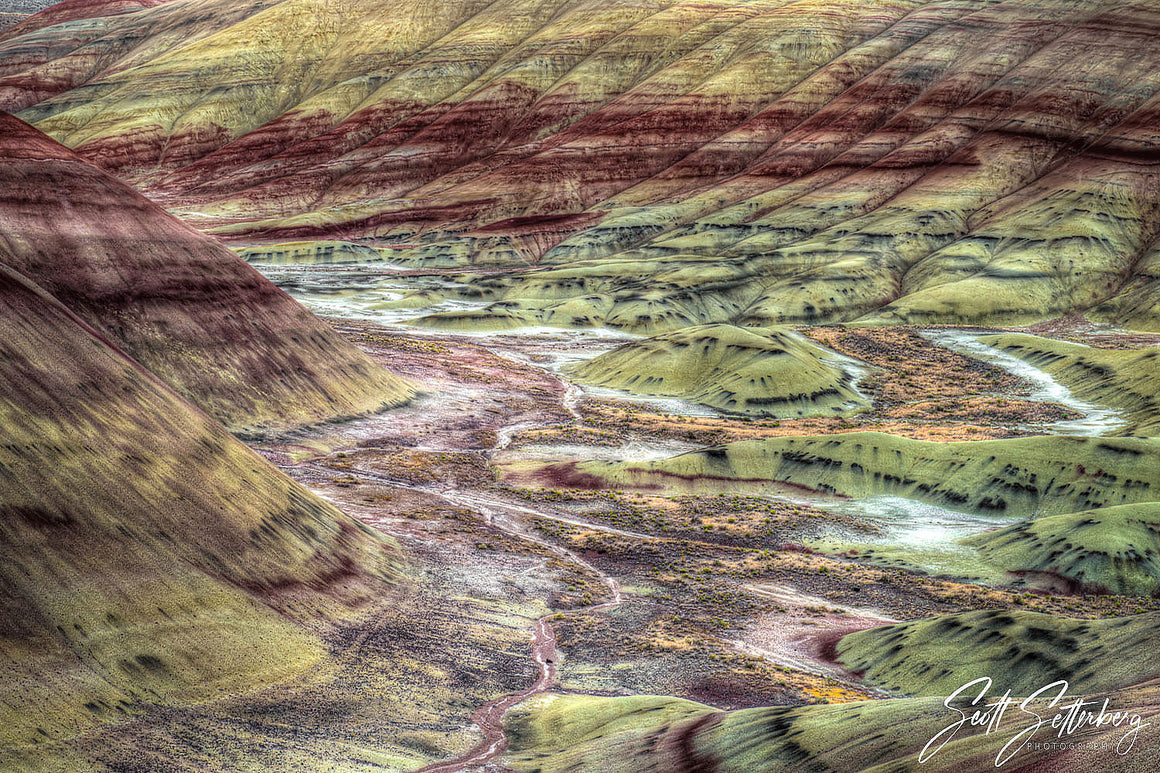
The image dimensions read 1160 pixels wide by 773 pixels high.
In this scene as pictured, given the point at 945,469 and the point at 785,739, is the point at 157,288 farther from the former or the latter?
the point at 785,739

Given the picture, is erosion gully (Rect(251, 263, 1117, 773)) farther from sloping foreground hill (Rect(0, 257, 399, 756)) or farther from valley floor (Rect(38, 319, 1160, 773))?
sloping foreground hill (Rect(0, 257, 399, 756))

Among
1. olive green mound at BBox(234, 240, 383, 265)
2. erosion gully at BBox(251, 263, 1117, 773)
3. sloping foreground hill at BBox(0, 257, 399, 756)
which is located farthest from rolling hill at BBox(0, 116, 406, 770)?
olive green mound at BBox(234, 240, 383, 265)

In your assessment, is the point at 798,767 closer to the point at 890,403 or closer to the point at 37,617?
the point at 37,617

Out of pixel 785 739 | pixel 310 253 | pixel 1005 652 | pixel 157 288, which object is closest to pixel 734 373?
pixel 157 288

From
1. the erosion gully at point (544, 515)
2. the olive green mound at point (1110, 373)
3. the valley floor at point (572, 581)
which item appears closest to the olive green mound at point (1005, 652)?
the valley floor at point (572, 581)

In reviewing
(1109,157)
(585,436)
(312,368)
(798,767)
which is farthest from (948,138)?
(798,767)

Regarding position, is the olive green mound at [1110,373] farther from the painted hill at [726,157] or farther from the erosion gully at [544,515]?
the painted hill at [726,157]
